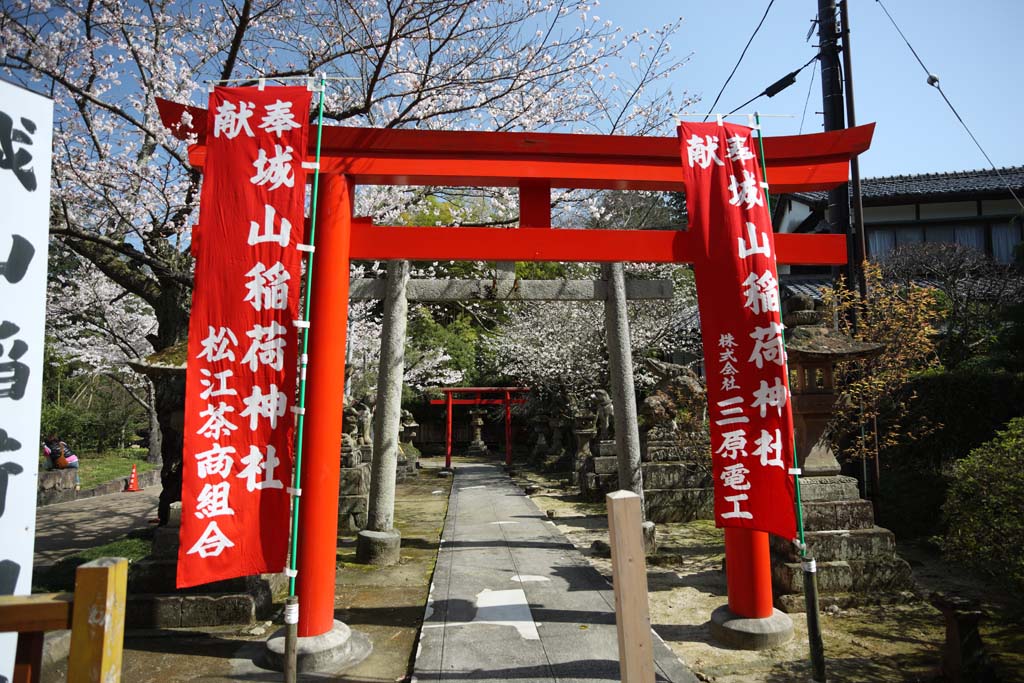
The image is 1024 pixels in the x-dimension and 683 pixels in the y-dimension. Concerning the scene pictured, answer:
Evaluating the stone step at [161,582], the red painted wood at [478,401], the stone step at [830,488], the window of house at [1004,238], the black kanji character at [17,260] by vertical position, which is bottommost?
→ the stone step at [161,582]

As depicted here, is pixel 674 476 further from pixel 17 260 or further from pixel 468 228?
pixel 17 260

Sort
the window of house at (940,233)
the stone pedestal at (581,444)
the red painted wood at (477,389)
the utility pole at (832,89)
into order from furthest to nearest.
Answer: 1. the red painted wood at (477,389)
2. the window of house at (940,233)
3. the stone pedestal at (581,444)
4. the utility pole at (832,89)

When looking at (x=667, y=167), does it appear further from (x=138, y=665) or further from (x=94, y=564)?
(x=138, y=665)

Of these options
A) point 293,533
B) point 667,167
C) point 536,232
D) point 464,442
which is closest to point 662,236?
point 667,167

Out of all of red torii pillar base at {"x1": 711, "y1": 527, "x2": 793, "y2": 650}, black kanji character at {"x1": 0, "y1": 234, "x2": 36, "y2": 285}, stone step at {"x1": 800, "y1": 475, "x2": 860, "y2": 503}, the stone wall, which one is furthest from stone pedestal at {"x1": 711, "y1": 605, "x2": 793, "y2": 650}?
the stone wall

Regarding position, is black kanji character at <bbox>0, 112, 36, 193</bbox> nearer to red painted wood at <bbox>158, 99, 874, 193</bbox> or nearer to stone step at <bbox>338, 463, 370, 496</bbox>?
red painted wood at <bbox>158, 99, 874, 193</bbox>

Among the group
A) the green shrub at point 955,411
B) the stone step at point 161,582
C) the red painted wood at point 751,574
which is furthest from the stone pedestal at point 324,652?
the green shrub at point 955,411

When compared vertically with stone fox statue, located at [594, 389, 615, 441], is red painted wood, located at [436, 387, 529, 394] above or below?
above

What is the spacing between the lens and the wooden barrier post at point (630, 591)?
8.39 feet

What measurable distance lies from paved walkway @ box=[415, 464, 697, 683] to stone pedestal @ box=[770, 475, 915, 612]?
182cm

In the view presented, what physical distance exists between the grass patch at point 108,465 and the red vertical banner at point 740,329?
56.6 ft

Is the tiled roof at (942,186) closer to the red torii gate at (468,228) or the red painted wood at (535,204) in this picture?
the red torii gate at (468,228)

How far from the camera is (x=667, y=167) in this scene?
508 centimetres

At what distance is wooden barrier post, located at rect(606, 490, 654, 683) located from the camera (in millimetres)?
2559
